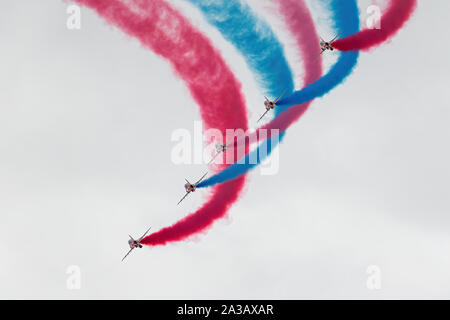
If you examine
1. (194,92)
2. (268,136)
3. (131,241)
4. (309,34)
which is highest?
(309,34)
